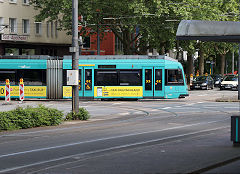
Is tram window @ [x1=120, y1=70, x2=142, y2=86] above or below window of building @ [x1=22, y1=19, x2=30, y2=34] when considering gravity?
below

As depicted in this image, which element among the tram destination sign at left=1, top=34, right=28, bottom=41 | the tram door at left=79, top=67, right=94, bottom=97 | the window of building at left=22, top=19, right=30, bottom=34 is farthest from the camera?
the window of building at left=22, top=19, right=30, bottom=34

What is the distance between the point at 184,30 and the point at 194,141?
2.94 metres

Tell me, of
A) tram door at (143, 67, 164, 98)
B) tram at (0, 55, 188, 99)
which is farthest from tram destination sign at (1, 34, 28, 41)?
tram door at (143, 67, 164, 98)

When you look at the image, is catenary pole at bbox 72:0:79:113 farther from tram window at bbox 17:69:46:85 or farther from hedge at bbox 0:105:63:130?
tram window at bbox 17:69:46:85

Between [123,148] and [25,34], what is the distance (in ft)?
162

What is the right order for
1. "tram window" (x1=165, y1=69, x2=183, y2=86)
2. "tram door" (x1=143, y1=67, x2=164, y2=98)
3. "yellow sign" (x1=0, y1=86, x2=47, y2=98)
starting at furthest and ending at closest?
"yellow sign" (x1=0, y1=86, x2=47, y2=98) < "tram window" (x1=165, y1=69, x2=183, y2=86) < "tram door" (x1=143, y1=67, x2=164, y2=98)

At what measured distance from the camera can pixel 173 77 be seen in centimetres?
4038

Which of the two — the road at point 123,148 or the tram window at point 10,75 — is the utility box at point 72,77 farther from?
the tram window at point 10,75

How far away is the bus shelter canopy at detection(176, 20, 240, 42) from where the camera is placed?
1468cm

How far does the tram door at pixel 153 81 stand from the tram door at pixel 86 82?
343 centimetres

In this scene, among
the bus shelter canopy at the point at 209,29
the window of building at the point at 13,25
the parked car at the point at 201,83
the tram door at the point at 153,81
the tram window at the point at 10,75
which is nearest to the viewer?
the bus shelter canopy at the point at 209,29

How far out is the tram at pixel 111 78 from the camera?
40.1 metres

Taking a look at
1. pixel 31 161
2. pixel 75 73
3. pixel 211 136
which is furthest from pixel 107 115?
pixel 31 161

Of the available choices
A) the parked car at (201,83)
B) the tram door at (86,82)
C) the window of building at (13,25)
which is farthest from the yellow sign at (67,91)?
the parked car at (201,83)
